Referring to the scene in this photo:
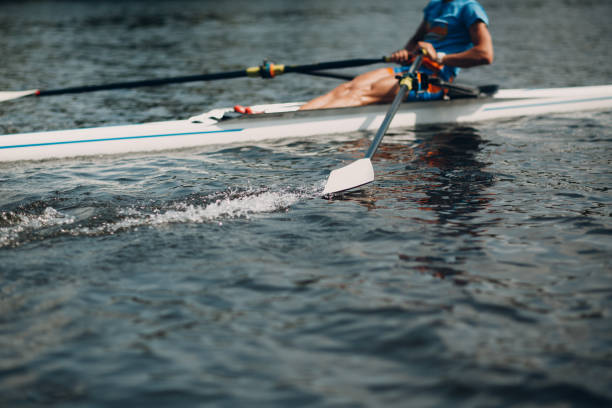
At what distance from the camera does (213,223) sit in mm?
5543

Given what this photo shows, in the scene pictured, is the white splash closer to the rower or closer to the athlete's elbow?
the rower

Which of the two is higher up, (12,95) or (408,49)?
(408,49)

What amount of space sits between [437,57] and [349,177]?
3590 millimetres

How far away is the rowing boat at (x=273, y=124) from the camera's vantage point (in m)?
8.16

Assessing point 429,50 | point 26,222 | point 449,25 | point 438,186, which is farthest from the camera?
point 449,25

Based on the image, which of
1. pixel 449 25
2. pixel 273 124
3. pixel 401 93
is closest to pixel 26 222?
pixel 273 124

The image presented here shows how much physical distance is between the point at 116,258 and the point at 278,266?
1245 mm

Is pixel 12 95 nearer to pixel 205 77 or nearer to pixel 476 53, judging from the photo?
pixel 205 77

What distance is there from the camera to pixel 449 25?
951cm

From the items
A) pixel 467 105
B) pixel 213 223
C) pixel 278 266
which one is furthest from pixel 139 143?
pixel 467 105

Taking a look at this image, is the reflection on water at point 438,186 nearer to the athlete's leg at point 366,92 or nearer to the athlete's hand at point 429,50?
the athlete's leg at point 366,92

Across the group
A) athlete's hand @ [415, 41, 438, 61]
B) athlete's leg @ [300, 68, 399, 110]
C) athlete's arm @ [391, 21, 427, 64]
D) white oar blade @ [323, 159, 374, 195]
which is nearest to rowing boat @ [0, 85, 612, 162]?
athlete's leg @ [300, 68, 399, 110]

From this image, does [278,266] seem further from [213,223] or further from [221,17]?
[221,17]

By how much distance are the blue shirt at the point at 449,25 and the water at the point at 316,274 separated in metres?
1.28
